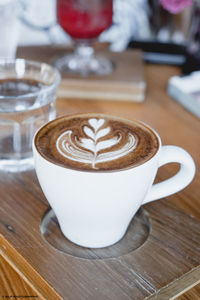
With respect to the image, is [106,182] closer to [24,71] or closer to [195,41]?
[24,71]

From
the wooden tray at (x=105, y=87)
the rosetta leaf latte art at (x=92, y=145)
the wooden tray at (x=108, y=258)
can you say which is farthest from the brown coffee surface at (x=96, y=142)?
the wooden tray at (x=105, y=87)

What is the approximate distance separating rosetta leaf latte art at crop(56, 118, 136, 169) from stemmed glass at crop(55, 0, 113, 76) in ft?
1.30

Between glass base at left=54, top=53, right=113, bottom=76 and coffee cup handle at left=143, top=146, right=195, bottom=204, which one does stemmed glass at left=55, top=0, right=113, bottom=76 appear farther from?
coffee cup handle at left=143, top=146, right=195, bottom=204

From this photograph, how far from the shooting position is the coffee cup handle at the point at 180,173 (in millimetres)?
485

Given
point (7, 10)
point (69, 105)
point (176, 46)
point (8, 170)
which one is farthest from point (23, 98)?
point (176, 46)

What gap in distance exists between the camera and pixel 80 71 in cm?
89

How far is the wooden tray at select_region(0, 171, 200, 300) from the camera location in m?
0.45

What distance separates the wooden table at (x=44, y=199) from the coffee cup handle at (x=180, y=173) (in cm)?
8

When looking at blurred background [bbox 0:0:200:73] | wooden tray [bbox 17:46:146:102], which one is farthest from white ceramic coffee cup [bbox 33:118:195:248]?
blurred background [bbox 0:0:200:73]

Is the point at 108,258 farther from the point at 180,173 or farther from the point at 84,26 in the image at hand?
the point at 84,26

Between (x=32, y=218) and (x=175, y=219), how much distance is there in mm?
172

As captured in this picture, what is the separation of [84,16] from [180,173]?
47 centimetres

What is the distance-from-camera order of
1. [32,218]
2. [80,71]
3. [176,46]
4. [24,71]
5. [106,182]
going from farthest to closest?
[176,46], [80,71], [24,71], [32,218], [106,182]

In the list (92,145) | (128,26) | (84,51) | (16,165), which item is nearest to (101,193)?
(92,145)
